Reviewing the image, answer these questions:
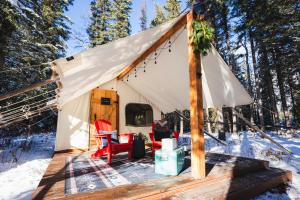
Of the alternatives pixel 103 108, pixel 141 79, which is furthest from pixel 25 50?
pixel 141 79

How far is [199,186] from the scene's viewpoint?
7.88 feet

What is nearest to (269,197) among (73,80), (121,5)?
(73,80)

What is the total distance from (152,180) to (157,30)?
2405mm

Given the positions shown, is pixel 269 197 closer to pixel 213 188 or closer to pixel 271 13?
pixel 213 188

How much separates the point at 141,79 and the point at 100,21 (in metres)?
10.9

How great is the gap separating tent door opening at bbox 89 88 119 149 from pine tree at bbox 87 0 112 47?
28.1ft

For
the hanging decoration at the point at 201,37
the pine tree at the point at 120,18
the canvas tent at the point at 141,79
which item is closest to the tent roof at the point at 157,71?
the canvas tent at the point at 141,79

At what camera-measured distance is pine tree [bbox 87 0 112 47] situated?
14.3 meters

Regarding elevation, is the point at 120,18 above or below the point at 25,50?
above

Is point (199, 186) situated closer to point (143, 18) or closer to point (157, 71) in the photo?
point (157, 71)

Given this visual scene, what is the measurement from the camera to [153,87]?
21.6 ft

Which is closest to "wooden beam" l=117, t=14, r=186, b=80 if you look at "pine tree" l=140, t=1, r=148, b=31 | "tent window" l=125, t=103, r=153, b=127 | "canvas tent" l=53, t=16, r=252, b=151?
"canvas tent" l=53, t=16, r=252, b=151

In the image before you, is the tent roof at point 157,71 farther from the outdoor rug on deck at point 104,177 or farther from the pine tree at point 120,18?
the pine tree at point 120,18

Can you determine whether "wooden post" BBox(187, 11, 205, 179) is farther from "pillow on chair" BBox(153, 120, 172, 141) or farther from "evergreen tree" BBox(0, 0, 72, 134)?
"evergreen tree" BBox(0, 0, 72, 134)
